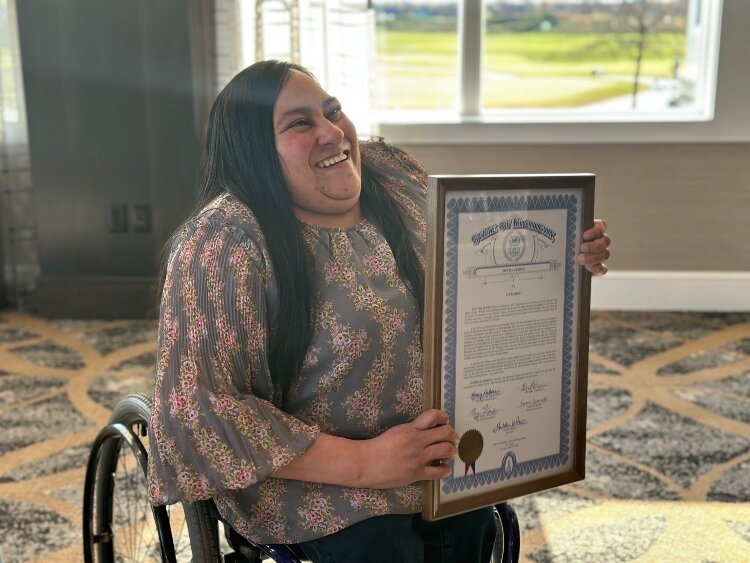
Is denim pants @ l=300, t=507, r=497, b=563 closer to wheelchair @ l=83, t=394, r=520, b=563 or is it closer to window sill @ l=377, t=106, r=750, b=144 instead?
wheelchair @ l=83, t=394, r=520, b=563

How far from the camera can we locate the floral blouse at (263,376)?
87 centimetres

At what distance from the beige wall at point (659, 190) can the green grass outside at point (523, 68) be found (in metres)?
0.29

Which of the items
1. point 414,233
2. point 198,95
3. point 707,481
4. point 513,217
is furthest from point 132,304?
point 513,217

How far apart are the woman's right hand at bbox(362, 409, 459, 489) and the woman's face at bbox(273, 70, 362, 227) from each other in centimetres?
27

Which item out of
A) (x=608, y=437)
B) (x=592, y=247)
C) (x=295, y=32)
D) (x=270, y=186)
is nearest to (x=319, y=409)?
(x=270, y=186)

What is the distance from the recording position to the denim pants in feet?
3.10

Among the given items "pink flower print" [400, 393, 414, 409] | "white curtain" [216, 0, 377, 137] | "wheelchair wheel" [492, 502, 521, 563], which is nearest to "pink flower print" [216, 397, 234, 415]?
"pink flower print" [400, 393, 414, 409]

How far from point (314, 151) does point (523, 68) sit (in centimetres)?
290

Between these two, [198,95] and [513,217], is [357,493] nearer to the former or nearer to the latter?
[513,217]

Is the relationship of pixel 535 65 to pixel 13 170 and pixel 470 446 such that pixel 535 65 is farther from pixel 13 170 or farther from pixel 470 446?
pixel 470 446

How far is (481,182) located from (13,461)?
1.78 m

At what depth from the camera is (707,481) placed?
2.00 m

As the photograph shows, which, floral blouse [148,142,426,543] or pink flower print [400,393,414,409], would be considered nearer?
floral blouse [148,142,426,543]

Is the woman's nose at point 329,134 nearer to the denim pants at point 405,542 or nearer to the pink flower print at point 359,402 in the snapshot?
the pink flower print at point 359,402
